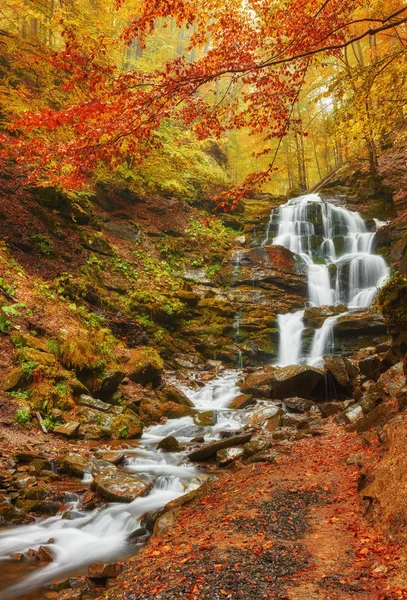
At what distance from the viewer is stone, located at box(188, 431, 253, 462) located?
7621 mm

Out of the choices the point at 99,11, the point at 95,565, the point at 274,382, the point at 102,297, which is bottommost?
the point at 95,565

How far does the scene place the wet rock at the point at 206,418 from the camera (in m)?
9.95

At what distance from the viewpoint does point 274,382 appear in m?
11.6

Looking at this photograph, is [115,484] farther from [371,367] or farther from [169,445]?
[371,367]

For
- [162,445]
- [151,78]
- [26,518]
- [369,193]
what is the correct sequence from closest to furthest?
1. [26,518]
2. [151,78]
3. [162,445]
4. [369,193]

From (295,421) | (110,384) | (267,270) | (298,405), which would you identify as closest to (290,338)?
(267,270)

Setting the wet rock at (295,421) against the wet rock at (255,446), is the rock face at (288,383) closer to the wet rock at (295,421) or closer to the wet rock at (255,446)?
the wet rock at (295,421)

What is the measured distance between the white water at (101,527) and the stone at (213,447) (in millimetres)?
229

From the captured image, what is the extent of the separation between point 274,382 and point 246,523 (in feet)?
25.7

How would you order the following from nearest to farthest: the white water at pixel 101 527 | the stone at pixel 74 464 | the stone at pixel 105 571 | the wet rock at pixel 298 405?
1. the stone at pixel 105 571
2. the white water at pixel 101 527
3. the stone at pixel 74 464
4. the wet rock at pixel 298 405

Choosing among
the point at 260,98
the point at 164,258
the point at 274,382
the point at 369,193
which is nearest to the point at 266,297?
the point at 164,258

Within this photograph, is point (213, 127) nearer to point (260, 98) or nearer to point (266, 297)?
point (260, 98)

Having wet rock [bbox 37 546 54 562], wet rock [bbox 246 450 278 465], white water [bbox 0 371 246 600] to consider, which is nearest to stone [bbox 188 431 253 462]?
white water [bbox 0 371 246 600]

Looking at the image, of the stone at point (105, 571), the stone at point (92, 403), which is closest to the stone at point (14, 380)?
the stone at point (92, 403)
